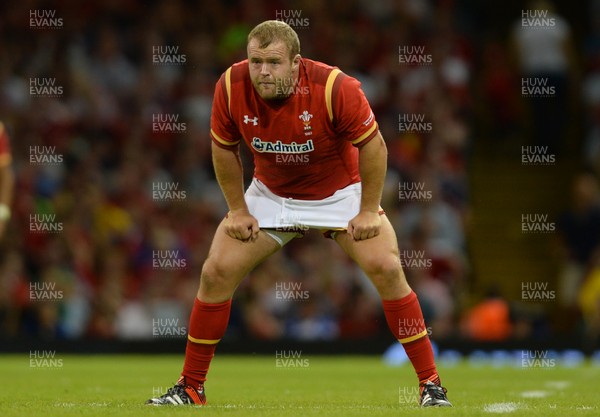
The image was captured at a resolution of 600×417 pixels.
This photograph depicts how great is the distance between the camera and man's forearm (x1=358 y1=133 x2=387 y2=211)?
24.2 feet

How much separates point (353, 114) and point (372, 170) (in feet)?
1.20

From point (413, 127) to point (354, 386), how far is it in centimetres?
754

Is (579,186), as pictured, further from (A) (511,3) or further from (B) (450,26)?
(A) (511,3)

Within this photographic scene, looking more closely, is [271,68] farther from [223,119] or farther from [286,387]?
[286,387]

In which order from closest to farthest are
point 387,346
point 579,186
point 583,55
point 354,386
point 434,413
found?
point 434,413
point 354,386
point 387,346
point 579,186
point 583,55

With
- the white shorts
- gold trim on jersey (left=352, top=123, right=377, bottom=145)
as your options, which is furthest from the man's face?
the white shorts

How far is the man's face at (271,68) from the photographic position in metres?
7.17

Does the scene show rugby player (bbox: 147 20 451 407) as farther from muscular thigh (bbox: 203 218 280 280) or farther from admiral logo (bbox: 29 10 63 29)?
admiral logo (bbox: 29 10 63 29)

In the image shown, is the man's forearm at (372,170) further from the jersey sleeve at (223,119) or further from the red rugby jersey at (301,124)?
the jersey sleeve at (223,119)

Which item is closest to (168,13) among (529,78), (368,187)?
(529,78)

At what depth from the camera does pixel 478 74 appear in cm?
1952

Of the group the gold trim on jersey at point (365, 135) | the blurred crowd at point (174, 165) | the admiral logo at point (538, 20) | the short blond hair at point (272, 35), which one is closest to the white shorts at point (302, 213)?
the gold trim on jersey at point (365, 135)

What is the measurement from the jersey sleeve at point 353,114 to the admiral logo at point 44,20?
11364mm

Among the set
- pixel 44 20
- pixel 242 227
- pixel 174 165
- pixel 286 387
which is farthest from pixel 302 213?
pixel 44 20
